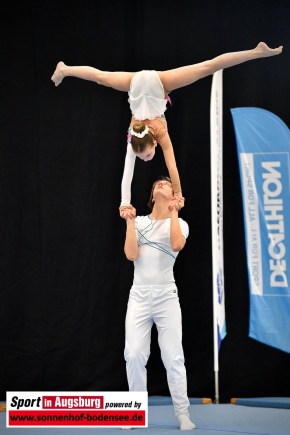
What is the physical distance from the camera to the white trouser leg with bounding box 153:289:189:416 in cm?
469

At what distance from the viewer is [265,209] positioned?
5910 mm

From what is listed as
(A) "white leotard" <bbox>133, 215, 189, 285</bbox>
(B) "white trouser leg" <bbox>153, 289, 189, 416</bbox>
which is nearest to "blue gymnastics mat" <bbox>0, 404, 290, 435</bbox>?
(B) "white trouser leg" <bbox>153, 289, 189, 416</bbox>

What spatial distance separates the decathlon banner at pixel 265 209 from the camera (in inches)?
228

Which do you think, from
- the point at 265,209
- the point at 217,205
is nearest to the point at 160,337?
the point at 217,205

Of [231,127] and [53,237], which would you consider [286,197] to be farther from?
[53,237]

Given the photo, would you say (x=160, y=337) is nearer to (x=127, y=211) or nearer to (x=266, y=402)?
(x=127, y=211)

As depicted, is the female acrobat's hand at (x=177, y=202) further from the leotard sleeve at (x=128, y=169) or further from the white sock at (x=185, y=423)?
the white sock at (x=185, y=423)

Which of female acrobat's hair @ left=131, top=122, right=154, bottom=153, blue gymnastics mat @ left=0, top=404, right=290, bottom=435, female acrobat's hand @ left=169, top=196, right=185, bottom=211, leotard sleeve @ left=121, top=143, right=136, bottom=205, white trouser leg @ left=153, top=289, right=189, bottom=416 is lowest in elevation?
blue gymnastics mat @ left=0, top=404, right=290, bottom=435

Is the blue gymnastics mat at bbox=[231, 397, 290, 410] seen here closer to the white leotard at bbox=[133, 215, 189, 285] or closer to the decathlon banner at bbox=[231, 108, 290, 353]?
the decathlon banner at bbox=[231, 108, 290, 353]

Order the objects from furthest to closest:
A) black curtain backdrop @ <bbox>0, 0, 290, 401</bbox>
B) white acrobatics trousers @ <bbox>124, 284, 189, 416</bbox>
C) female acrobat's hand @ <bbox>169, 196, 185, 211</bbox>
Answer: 1. black curtain backdrop @ <bbox>0, 0, 290, 401</bbox>
2. white acrobatics trousers @ <bbox>124, 284, 189, 416</bbox>
3. female acrobat's hand @ <bbox>169, 196, 185, 211</bbox>

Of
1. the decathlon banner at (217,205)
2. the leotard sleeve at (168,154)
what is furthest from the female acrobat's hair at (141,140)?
the decathlon banner at (217,205)

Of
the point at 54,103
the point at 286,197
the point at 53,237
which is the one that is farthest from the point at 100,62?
the point at 286,197

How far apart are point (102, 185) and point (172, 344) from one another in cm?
198

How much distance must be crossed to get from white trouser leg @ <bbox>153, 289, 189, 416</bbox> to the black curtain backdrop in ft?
4.49
